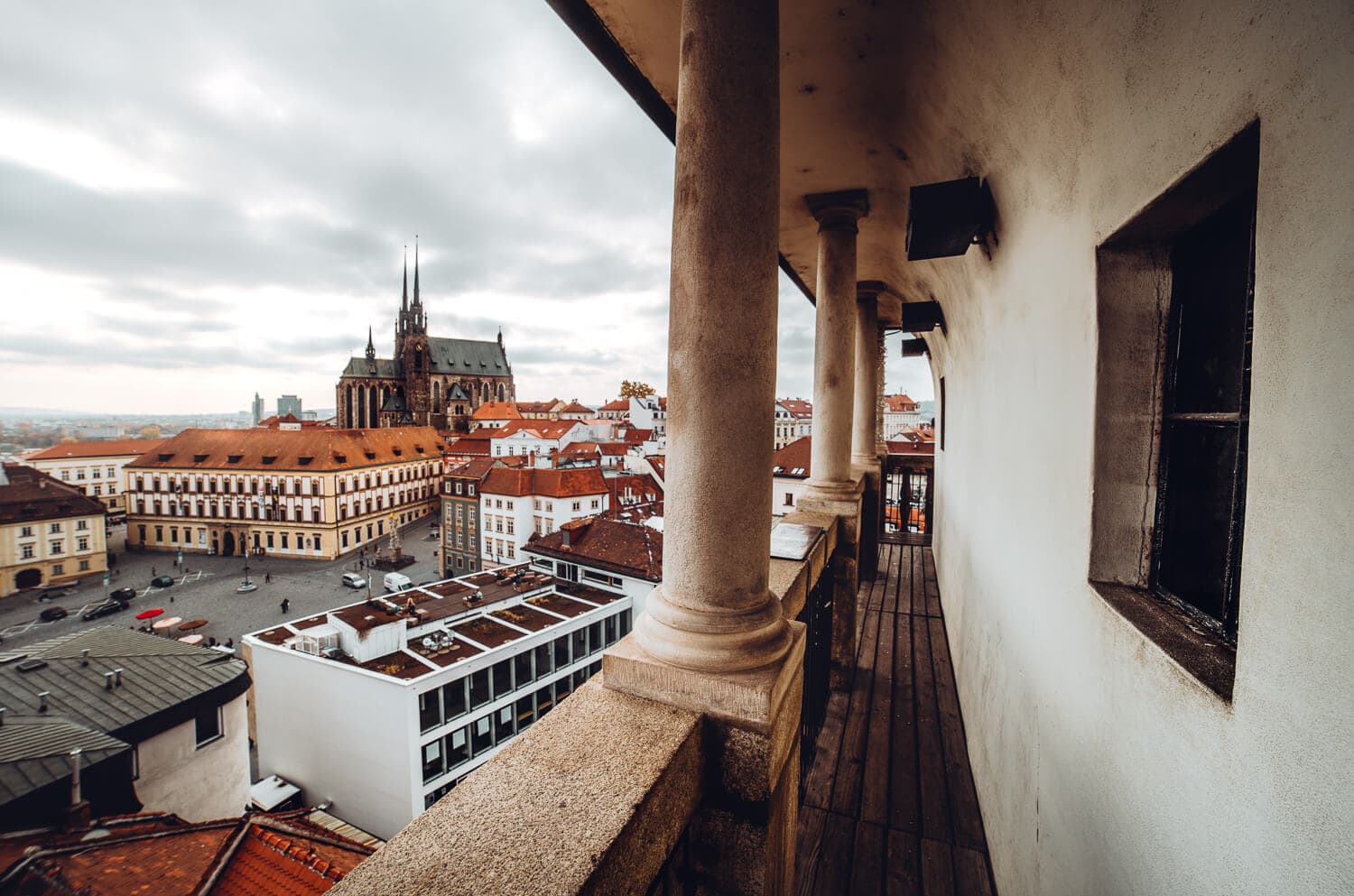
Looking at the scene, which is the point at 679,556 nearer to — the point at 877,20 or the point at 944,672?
the point at 877,20

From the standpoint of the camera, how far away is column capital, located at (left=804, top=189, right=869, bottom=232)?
5.77 meters

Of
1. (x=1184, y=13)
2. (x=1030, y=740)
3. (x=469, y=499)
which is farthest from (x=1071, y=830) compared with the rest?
(x=469, y=499)

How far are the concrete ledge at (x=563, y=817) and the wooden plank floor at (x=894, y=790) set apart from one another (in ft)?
7.46

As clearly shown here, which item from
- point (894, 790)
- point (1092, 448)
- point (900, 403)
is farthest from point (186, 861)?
→ point (900, 403)

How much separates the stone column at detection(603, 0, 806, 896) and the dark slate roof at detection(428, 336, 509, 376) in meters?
90.5

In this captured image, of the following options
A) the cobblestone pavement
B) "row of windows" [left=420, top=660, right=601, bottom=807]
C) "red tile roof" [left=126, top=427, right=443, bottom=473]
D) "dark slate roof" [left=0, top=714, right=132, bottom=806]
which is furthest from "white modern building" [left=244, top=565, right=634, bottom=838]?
"red tile roof" [left=126, top=427, right=443, bottom=473]

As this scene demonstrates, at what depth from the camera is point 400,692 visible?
586 inches

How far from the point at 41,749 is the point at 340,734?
8641 mm

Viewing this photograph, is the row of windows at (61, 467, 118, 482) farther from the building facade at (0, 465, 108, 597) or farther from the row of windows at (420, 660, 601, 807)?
the row of windows at (420, 660, 601, 807)

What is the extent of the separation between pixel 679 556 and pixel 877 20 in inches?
133

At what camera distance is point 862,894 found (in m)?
3.23

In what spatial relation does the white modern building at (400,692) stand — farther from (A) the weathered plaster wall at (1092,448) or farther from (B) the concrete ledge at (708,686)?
(A) the weathered plaster wall at (1092,448)

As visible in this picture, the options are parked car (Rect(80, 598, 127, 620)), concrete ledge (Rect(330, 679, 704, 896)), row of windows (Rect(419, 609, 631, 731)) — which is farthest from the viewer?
parked car (Rect(80, 598, 127, 620))

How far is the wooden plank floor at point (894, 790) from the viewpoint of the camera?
3367 millimetres
